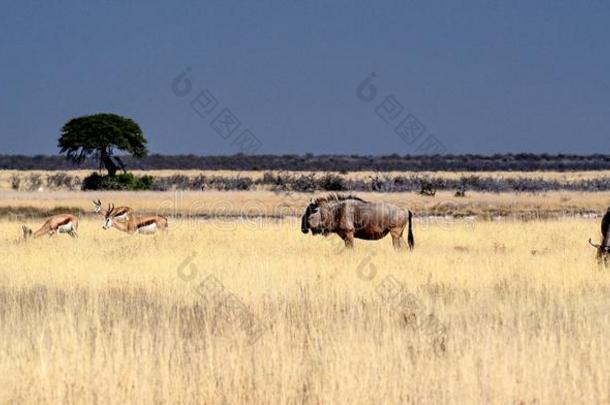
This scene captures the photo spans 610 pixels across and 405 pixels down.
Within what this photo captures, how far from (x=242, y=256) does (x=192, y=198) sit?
29100 mm

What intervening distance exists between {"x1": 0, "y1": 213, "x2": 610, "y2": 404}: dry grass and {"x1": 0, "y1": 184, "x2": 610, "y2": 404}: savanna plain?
0.08ft

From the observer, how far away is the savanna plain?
836 cm

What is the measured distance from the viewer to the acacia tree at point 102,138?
60500 mm

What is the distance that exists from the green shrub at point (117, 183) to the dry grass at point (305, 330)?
3592cm

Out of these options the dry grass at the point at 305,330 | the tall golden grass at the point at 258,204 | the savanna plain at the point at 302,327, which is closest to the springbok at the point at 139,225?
the savanna plain at the point at 302,327

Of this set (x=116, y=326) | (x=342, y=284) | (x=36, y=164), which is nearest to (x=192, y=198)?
(x=342, y=284)

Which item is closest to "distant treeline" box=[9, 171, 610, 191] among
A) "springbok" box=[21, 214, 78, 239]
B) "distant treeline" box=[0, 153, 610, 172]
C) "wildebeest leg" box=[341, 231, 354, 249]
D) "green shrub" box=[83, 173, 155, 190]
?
"green shrub" box=[83, 173, 155, 190]

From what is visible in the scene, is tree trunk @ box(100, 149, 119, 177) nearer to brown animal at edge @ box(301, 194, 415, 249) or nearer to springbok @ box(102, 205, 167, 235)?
springbok @ box(102, 205, 167, 235)

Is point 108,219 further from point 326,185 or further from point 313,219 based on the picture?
point 326,185

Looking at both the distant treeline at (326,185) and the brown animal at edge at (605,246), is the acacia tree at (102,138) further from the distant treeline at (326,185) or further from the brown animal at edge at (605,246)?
the brown animal at edge at (605,246)

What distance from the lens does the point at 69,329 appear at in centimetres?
1027

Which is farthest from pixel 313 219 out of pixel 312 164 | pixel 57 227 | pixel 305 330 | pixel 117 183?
pixel 312 164

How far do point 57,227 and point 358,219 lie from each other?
24.2 ft

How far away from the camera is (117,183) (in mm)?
55406
